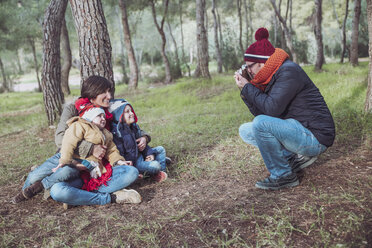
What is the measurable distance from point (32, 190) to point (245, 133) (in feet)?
7.54

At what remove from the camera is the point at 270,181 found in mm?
2965

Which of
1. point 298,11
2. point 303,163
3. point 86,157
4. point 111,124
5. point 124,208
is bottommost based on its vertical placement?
point 124,208

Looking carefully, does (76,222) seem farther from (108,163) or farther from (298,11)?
(298,11)

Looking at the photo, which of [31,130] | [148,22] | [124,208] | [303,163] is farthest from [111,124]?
[148,22]

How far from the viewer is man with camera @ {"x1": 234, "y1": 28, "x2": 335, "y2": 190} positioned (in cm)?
271

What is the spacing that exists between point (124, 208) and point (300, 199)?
1605 mm

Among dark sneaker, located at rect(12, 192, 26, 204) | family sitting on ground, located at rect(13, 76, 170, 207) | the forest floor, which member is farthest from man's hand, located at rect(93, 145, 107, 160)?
dark sneaker, located at rect(12, 192, 26, 204)

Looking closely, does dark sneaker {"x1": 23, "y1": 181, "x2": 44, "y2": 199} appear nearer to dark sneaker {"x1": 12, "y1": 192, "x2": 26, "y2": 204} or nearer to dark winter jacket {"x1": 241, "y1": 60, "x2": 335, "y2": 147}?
dark sneaker {"x1": 12, "y1": 192, "x2": 26, "y2": 204}

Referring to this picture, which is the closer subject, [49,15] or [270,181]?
[270,181]

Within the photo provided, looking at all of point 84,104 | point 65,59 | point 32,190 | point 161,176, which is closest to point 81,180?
point 32,190

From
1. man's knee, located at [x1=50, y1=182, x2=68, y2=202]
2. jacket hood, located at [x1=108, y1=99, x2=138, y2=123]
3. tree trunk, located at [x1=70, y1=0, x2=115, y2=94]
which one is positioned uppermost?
tree trunk, located at [x1=70, y1=0, x2=115, y2=94]

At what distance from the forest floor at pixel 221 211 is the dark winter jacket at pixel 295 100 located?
565 mm

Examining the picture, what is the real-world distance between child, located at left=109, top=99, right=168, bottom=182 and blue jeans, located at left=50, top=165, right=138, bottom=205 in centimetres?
35

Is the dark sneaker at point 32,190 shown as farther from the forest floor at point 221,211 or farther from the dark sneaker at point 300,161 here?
the dark sneaker at point 300,161
